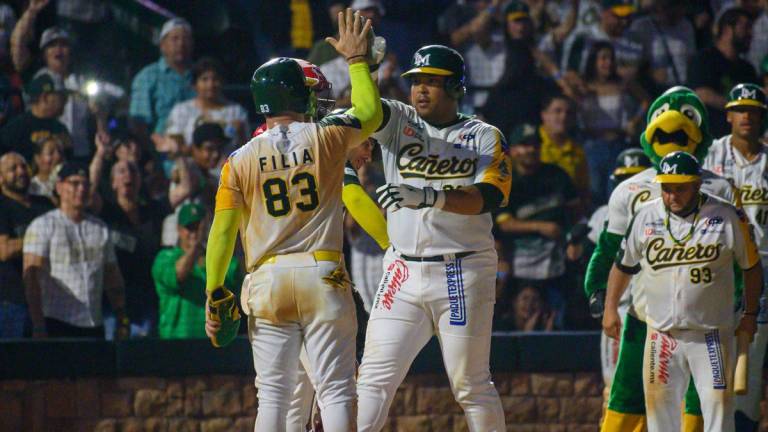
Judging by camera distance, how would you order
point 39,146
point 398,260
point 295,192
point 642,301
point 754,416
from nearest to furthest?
point 295,192 < point 398,260 < point 642,301 < point 754,416 < point 39,146

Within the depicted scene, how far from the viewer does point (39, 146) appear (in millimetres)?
9047

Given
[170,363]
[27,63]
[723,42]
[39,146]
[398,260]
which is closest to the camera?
[398,260]

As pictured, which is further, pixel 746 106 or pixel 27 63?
pixel 27 63

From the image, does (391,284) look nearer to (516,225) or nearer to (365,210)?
(365,210)

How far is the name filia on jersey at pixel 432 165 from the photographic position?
5.61 m

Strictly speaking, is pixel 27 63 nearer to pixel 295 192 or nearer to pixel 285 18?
pixel 285 18

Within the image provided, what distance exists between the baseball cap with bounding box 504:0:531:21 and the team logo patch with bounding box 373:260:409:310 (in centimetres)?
491

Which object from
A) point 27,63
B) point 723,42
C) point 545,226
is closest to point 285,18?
point 27,63

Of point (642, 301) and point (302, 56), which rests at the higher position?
point (302, 56)

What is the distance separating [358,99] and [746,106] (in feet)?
10.8

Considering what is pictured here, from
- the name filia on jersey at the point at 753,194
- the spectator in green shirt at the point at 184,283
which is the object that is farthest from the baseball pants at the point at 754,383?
the spectator in green shirt at the point at 184,283

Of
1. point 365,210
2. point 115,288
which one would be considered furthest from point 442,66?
point 115,288

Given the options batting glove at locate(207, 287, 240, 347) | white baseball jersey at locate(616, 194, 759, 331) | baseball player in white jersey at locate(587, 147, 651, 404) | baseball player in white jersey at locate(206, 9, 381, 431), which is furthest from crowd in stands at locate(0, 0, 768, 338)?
baseball player in white jersey at locate(206, 9, 381, 431)

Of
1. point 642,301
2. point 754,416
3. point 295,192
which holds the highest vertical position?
point 295,192
